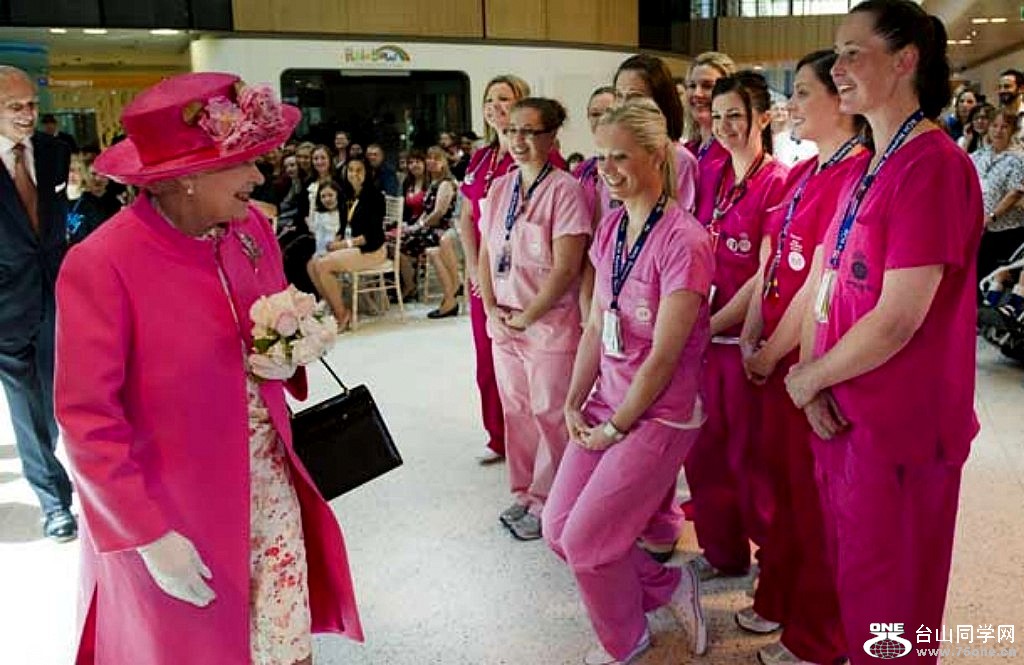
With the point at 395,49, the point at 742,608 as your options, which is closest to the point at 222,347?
the point at 742,608

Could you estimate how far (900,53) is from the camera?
170 centimetres

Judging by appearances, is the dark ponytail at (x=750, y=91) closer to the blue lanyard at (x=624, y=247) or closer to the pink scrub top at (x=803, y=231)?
the pink scrub top at (x=803, y=231)

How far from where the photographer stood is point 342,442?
6.38ft

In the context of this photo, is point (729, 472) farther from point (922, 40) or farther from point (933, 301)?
point (922, 40)

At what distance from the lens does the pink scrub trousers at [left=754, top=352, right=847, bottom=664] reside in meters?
2.21

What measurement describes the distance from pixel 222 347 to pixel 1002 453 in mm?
3554

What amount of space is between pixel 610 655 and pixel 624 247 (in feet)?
3.60

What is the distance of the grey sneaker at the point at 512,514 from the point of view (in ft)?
10.7

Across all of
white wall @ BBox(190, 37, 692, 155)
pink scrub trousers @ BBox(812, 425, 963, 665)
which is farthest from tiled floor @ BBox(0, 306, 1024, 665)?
white wall @ BBox(190, 37, 692, 155)

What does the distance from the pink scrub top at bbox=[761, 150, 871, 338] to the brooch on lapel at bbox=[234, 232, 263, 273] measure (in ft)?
4.15

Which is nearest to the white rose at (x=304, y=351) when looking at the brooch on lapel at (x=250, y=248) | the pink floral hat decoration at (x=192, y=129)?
the brooch on lapel at (x=250, y=248)

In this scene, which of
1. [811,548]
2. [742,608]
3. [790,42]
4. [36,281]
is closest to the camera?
[811,548]

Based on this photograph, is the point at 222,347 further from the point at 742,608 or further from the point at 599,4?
the point at 599,4

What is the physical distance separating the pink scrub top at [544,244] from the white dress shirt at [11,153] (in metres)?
1.76
